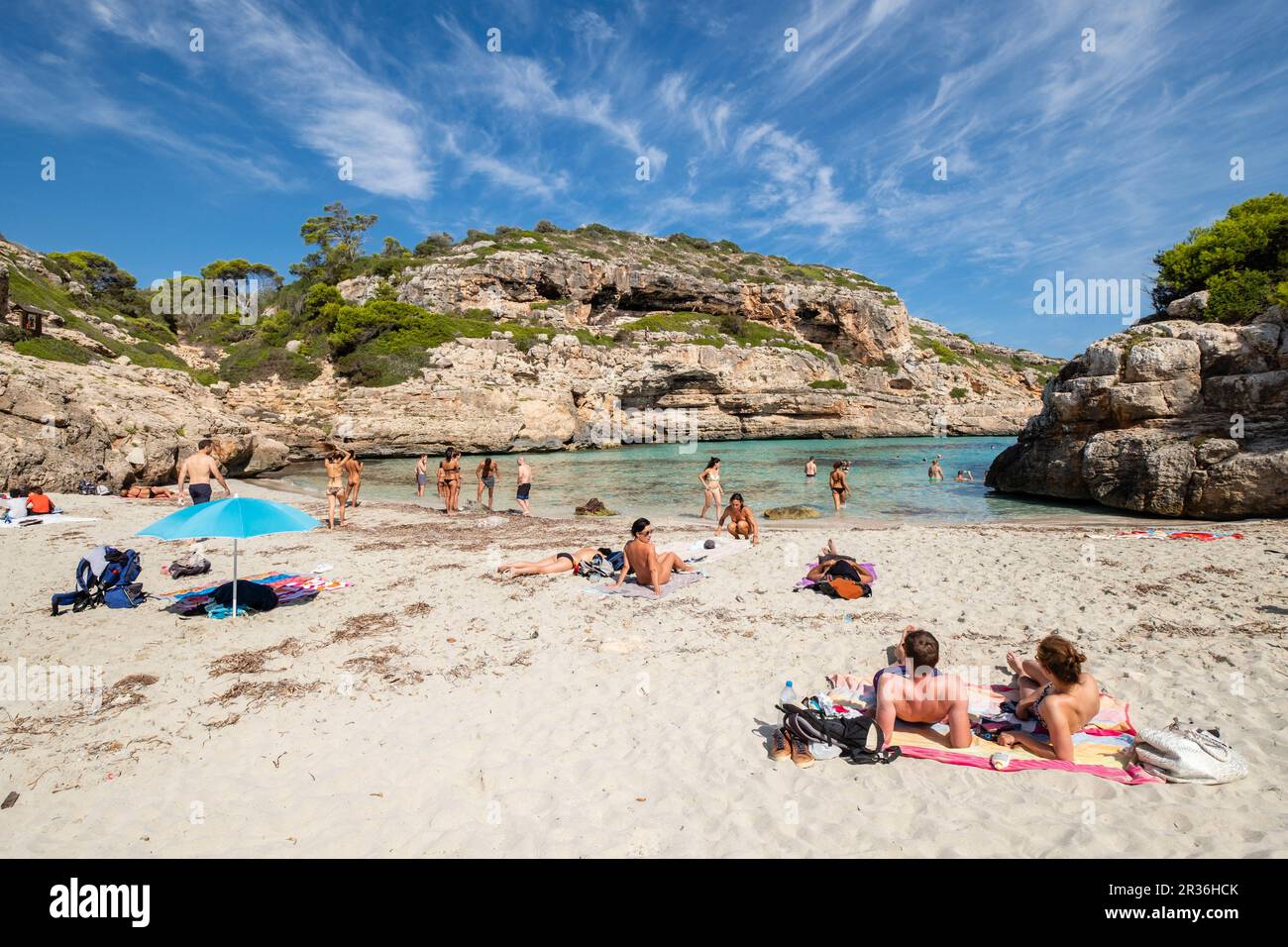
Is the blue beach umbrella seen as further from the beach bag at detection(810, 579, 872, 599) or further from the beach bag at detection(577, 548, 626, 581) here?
the beach bag at detection(810, 579, 872, 599)

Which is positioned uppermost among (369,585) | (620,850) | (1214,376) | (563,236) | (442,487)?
(563,236)

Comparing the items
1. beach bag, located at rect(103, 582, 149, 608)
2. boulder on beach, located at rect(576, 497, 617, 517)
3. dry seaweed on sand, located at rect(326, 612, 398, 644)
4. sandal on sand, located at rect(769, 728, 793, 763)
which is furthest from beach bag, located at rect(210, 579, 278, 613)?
boulder on beach, located at rect(576, 497, 617, 517)

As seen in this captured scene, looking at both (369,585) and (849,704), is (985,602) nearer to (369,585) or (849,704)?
(849,704)

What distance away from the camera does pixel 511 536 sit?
37.2 feet

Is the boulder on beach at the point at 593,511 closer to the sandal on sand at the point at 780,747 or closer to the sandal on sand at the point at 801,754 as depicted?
the sandal on sand at the point at 780,747

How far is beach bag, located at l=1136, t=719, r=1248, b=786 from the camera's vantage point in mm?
3137

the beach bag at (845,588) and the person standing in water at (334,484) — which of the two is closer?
the beach bag at (845,588)

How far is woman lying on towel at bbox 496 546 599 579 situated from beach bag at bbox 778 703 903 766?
15.4 feet

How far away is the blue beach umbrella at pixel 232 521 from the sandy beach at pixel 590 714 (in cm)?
109

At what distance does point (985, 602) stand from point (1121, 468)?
1052 centimetres

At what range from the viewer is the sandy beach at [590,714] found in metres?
2.92

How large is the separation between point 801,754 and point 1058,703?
5.46 ft
